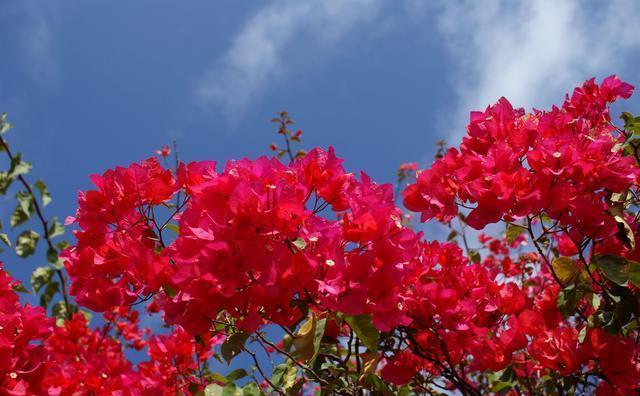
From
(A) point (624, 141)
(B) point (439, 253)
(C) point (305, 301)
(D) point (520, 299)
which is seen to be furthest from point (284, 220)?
(A) point (624, 141)

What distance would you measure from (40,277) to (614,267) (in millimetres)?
3653

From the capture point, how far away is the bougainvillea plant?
4.68 ft

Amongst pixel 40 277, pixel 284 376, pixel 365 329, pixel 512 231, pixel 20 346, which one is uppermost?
pixel 40 277

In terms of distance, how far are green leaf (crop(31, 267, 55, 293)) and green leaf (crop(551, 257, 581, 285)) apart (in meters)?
3.40

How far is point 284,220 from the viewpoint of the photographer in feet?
4.63

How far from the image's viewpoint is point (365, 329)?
1.52 metres

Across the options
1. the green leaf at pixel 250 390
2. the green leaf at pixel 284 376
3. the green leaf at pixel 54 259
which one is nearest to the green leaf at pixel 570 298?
the green leaf at pixel 284 376

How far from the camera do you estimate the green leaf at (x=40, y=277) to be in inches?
158

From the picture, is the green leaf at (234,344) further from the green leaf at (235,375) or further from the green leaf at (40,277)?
the green leaf at (40,277)

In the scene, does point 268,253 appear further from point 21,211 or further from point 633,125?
point 21,211

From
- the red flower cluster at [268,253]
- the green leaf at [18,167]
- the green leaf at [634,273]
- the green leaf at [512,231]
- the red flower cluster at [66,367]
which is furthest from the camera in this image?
the green leaf at [18,167]

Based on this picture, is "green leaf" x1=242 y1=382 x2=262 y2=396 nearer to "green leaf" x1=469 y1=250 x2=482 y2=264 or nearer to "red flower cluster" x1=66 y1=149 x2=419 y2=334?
"red flower cluster" x1=66 y1=149 x2=419 y2=334

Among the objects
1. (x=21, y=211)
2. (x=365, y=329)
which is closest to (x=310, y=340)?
(x=365, y=329)

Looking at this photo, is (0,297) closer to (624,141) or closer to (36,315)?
(36,315)
